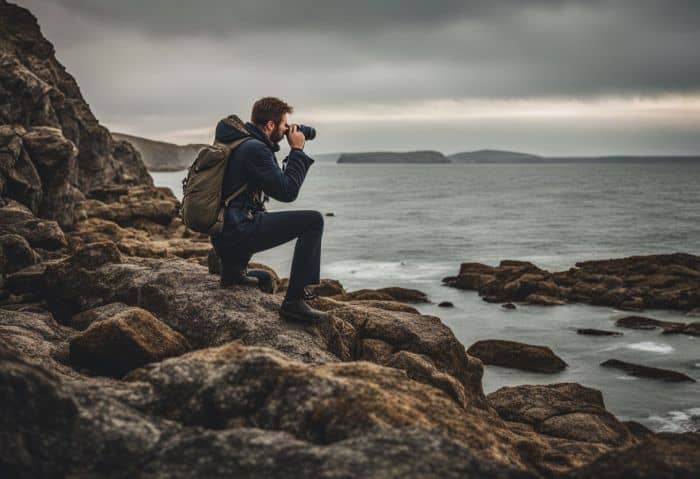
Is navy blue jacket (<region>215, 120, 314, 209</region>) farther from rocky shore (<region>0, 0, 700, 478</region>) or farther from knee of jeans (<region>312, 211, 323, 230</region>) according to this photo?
rocky shore (<region>0, 0, 700, 478</region>)

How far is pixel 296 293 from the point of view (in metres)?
8.17

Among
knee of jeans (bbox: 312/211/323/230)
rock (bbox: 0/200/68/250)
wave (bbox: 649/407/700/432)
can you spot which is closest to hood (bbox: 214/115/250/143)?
knee of jeans (bbox: 312/211/323/230)

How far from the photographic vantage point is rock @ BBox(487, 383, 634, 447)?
10.5 m

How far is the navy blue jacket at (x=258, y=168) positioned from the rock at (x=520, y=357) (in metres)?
12.2

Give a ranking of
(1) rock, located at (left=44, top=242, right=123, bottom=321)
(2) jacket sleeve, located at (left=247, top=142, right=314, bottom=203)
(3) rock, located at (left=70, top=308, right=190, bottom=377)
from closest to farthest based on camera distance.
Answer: (3) rock, located at (left=70, top=308, right=190, bottom=377), (2) jacket sleeve, located at (left=247, top=142, right=314, bottom=203), (1) rock, located at (left=44, top=242, right=123, bottom=321)

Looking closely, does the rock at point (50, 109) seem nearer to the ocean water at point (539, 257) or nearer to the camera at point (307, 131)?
the ocean water at point (539, 257)

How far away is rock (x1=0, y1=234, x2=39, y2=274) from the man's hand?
8.79 metres

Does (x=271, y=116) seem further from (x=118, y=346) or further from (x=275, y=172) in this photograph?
(x=118, y=346)

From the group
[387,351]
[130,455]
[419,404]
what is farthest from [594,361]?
[130,455]

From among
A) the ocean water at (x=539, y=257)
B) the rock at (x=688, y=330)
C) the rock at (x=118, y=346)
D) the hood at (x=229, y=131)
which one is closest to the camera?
the rock at (x=118, y=346)

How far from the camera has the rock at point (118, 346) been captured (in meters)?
6.86

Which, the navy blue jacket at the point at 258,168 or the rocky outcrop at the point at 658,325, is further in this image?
the rocky outcrop at the point at 658,325

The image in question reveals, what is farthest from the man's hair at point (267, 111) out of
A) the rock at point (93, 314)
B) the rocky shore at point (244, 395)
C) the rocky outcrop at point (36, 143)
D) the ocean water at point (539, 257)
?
the rocky outcrop at point (36, 143)

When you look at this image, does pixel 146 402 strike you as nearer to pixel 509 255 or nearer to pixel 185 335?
pixel 185 335
